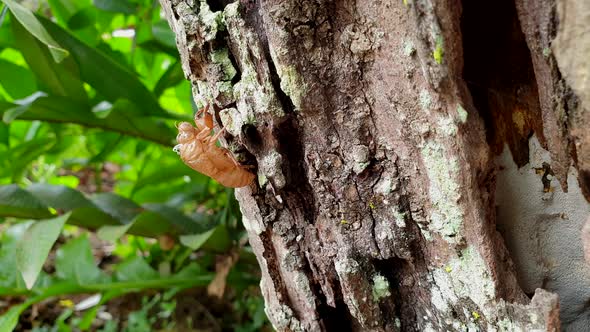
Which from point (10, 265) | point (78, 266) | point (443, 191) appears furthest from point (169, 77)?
point (443, 191)

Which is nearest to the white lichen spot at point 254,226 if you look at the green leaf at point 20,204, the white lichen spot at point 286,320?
the white lichen spot at point 286,320

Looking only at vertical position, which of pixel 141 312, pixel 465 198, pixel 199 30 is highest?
pixel 199 30

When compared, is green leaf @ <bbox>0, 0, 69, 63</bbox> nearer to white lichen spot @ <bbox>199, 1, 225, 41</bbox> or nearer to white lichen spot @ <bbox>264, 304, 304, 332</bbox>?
white lichen spot @ <bbox>199, 1, 225, 41</bbox>

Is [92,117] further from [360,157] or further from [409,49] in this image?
[409,49]

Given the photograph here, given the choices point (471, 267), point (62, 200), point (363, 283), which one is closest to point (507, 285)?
point (471, 267)

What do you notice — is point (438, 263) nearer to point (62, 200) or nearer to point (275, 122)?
point (275, 122)

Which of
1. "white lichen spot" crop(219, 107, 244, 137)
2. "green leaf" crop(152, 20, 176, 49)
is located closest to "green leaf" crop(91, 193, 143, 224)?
"green leaf" crop(152, 20, 176, 49)

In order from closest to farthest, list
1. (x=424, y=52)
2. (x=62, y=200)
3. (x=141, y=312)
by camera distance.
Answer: (x=424, y=52) → (x=62, y=200) → (x=141, y=312)
